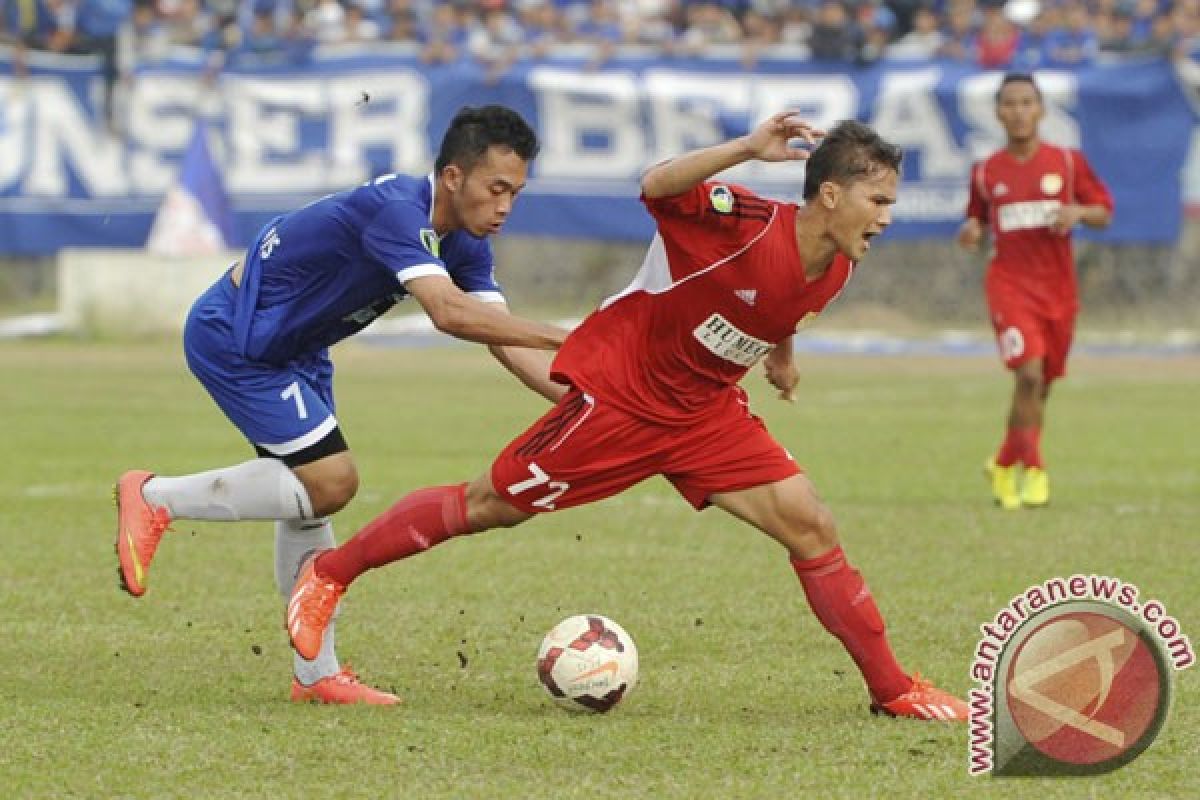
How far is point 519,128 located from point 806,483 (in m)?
1.46

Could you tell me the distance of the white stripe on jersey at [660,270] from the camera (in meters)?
6.64

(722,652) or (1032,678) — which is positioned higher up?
(1032,678)

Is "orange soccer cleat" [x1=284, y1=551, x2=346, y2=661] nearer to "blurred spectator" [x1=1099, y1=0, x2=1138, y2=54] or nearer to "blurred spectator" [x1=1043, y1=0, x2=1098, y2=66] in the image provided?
"blurred spectator" [x1=1043, y1=0, x2=1098, y2=66]

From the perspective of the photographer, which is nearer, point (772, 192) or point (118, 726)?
point (118, 726)

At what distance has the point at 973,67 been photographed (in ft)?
80.0

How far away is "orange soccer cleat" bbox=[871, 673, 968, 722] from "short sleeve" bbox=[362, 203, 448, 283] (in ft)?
6.40

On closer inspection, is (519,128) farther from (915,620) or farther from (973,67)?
(973,67)

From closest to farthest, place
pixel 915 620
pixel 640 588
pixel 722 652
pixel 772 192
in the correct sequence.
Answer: pixel 722 652
pixel 915 620
pixel 640 588
pixel 772 192

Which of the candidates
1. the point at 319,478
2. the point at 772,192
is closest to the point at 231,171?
the point at 772,192

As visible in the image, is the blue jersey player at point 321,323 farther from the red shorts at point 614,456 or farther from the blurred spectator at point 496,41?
the blurred spectator at point 496,41

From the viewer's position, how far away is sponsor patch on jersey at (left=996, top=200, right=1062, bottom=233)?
1310 cm

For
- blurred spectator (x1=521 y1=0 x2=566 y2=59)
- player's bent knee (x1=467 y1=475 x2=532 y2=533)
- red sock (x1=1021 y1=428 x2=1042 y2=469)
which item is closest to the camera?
player's bent knee (x1=467 y1=475 x2=532 y2=533)

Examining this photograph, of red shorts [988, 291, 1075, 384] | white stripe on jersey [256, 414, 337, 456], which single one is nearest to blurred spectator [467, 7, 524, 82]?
red shorts [988, 291, 1075, 384]

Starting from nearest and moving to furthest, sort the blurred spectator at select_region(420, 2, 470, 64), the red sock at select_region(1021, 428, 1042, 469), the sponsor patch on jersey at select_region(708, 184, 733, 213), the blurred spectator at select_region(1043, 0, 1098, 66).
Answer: the sponsor patch on jersey at select_region(708, 184, 733, 213) → the red sock at select_region(1021, 428, 1042, 469) → the blurred spectator at select_region(1043, 0, 1098, 66) → the blurred spectator at select_region(420, 2, 470, 64)
